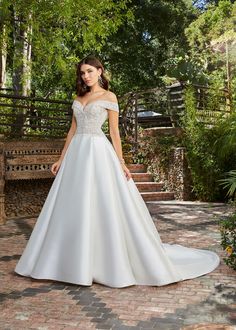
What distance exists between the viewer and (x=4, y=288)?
3715mm

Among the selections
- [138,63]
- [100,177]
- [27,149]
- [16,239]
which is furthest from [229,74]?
[100,177]

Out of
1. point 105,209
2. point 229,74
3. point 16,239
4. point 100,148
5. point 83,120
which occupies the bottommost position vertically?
point 16,239

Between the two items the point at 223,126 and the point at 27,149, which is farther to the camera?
the point at 223,126

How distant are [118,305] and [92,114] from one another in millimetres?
1724

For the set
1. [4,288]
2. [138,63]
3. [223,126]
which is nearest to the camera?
[4,288]

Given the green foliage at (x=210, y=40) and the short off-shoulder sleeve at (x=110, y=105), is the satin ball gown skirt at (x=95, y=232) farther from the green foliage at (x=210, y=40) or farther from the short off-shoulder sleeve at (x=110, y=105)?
the green foliage at (x=210, y=40)

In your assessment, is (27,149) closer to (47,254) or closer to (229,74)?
(47,254)

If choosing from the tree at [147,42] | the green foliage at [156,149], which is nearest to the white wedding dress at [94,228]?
the green foliage at [156,149]

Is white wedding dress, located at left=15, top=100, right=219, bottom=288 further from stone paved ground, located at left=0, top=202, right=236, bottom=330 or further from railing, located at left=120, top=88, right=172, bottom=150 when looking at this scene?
railing, located at left=120, top=88, right=172, bottom=150

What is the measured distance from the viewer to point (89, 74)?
4062 millimetres

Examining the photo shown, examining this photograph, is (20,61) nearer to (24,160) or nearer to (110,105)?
(24,160)

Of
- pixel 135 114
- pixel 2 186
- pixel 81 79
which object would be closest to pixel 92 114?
pixel 81 79

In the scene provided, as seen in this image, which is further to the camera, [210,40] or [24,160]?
[210,40]

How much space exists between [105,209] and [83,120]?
34.2 inches
